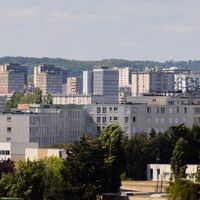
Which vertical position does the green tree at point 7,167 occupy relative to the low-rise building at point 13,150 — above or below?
below

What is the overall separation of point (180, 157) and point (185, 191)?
Result: 839 inches

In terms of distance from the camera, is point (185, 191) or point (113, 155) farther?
point (113, 155)

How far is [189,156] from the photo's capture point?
71188mm

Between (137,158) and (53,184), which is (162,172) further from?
(53,184)

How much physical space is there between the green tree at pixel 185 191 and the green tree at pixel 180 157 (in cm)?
1798

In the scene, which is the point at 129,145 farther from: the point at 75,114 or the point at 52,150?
the point at 75,114

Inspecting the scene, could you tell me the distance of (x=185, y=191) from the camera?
4778 cm

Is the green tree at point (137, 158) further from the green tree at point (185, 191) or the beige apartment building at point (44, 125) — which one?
the green tree at point (185, 191)

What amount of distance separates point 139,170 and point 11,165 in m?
8.39

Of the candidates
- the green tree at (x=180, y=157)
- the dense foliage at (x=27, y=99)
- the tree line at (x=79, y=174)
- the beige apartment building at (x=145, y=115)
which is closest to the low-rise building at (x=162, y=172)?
the green tree at (x=180, y=157)

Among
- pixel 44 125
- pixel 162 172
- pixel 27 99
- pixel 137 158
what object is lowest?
pixel 162 172

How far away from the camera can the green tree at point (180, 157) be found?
223ft

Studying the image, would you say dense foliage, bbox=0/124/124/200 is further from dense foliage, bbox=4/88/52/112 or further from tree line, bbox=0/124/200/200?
dense foliage, bbox=4/88/52/112

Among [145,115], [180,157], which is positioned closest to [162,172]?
[180,157]
